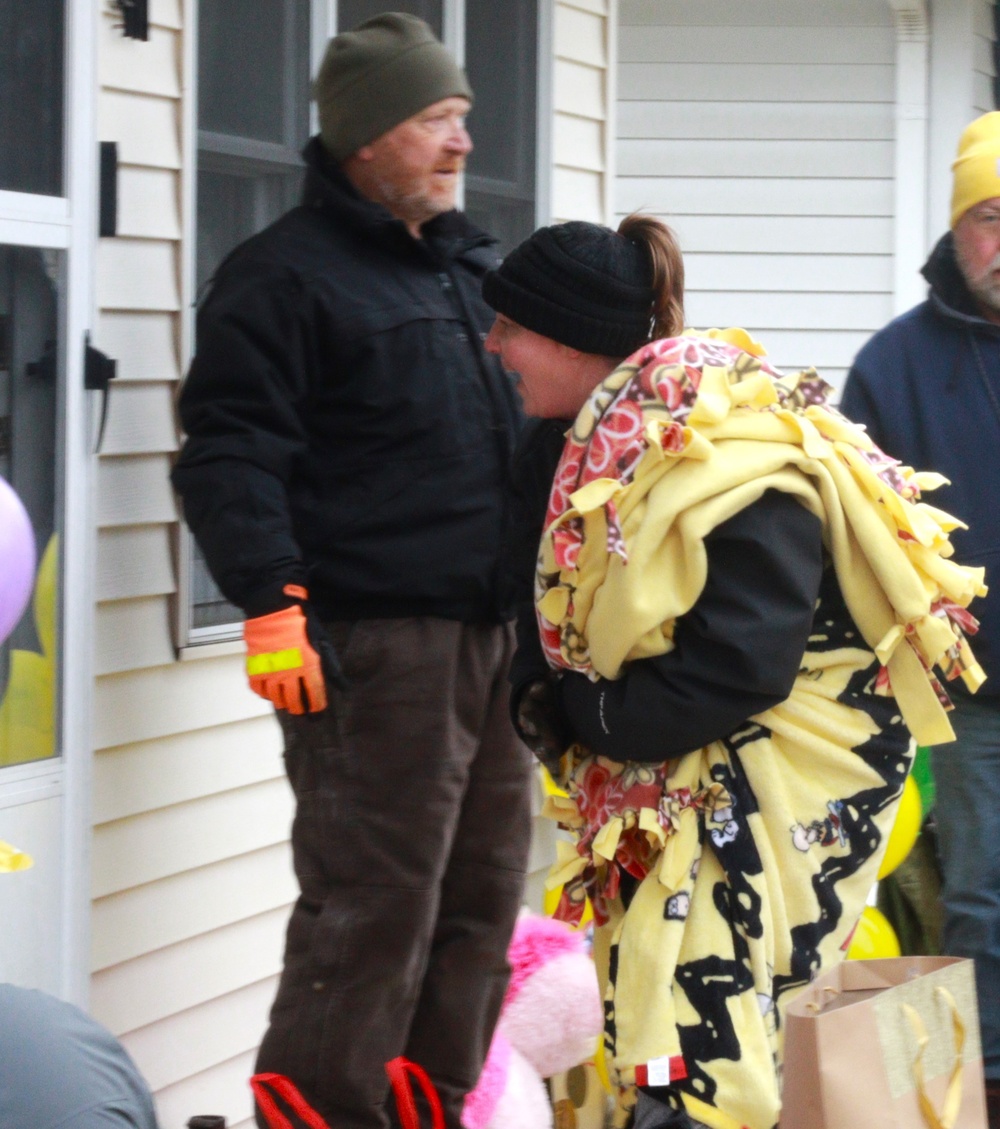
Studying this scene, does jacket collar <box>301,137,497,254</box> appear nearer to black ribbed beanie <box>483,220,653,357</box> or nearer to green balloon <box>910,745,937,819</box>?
black ribbed beanie <box>483,220,653,357</box>

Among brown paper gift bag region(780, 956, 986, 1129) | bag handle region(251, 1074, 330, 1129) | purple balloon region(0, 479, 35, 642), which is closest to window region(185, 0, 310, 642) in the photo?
bag handle region(251, 1074, 330, 1129)

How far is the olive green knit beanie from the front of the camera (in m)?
3.09

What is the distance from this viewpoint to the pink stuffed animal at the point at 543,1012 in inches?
142

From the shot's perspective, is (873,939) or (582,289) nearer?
(582,289)

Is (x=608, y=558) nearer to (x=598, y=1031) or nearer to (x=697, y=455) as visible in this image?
(x=697, y=455)

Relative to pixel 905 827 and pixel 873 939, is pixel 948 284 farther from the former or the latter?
pixel 873 939

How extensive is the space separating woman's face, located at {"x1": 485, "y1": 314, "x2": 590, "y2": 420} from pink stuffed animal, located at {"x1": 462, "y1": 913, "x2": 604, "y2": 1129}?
56.8 inches

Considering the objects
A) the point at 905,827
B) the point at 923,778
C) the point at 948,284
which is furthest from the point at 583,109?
the point at 905,827

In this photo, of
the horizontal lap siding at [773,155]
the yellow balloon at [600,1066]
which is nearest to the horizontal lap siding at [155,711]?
the yellow balloon at [600,1066]

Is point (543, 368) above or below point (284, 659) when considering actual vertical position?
above

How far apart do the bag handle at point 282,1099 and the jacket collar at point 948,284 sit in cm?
221

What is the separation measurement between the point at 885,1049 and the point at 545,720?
0.72m

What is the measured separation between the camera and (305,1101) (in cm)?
298

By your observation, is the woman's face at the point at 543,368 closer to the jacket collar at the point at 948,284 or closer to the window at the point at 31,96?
the window at the point at 31,96
